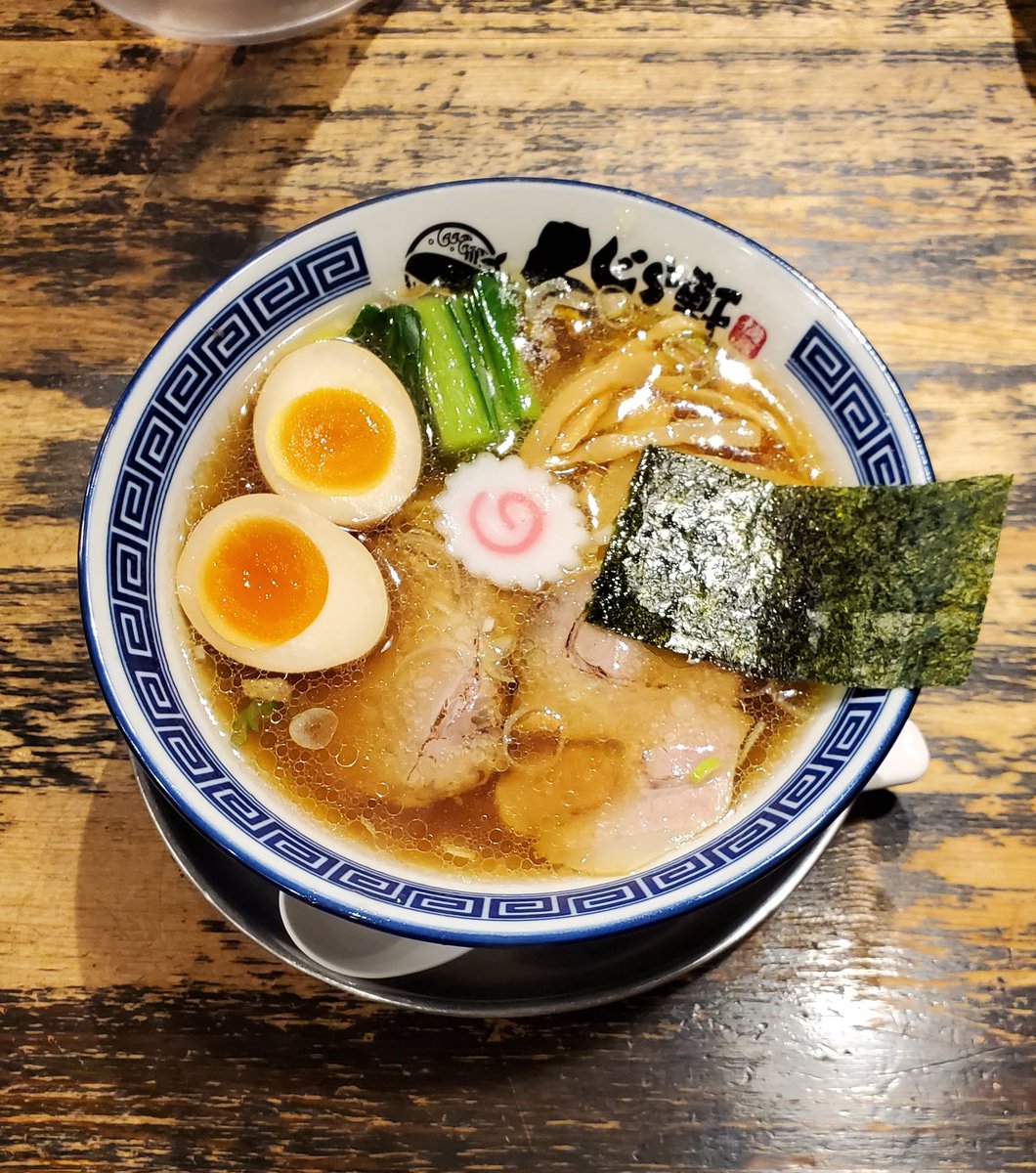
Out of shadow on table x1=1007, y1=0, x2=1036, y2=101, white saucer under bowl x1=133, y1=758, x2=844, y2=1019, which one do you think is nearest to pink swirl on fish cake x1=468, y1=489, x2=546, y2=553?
white saucer under bowl x1=133, y1=758, x2=844, y2=1019

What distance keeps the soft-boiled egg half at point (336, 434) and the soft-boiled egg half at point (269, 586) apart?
91 millimetres

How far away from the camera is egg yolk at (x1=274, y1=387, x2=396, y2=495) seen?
1594 mm

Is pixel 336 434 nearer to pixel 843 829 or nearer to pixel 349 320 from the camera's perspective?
pixel 349 320

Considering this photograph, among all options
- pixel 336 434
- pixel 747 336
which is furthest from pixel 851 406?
pixel 336 434

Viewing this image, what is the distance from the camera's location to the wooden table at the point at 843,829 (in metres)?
1.48

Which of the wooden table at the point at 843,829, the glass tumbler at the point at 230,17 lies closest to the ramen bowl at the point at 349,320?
the wooden table at the point at 843,829

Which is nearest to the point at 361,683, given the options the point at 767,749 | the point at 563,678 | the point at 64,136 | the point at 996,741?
the point at 563,678

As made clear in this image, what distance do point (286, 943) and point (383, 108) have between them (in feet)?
5.65

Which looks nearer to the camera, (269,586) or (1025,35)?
(269,586)

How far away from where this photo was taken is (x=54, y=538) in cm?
177

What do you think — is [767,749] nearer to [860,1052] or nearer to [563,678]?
[563,678]

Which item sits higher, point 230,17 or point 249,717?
point 230,17

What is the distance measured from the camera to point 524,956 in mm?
1461

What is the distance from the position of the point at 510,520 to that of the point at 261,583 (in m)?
0.45
